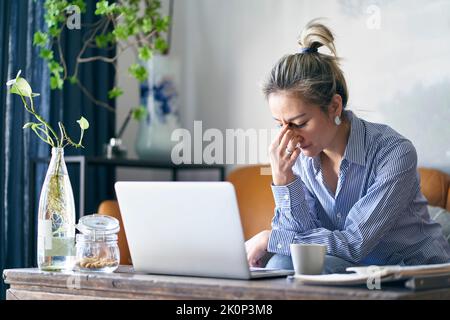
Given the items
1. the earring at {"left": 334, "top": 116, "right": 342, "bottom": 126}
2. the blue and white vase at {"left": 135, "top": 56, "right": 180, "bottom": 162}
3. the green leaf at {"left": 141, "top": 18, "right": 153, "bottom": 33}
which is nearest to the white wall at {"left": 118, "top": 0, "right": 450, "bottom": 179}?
the blue and white vase at {"left": 135, "top": 56, "right": 180, "bottom": 162}

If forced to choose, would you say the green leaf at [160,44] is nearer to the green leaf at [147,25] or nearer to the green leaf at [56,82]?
the green leaf at [147,25]

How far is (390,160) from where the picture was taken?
1.88 m

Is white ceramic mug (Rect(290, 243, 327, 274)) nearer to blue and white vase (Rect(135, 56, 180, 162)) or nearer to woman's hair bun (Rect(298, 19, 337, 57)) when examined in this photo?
woman's hair bun (Rect(298, 19, 337, 57))

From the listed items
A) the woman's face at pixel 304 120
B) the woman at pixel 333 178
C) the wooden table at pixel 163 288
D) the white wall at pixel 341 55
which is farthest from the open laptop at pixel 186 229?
the white wall at pixel 341 55

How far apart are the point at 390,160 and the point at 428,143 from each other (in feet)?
3.19

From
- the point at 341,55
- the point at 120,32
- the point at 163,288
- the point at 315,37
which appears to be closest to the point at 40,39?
the point at 120,32

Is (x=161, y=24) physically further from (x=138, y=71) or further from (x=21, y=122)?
(x=21, y=122)

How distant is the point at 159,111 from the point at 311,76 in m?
1.54

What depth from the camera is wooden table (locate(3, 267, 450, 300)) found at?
4.10 ft

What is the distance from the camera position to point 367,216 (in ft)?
5.76

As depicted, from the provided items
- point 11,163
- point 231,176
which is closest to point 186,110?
point 231,176

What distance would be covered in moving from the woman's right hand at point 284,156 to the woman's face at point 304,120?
0.03 metres

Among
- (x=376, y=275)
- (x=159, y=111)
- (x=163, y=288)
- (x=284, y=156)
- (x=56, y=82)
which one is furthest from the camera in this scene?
(x=159, y=111)
